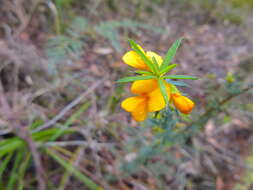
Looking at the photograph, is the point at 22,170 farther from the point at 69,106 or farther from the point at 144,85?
the point at 144,85

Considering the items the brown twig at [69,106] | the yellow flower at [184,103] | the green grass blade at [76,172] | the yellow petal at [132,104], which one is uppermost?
the brown twig at [69,106]

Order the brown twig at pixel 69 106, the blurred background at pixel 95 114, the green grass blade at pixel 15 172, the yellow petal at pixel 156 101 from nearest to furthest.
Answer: the yellow petal at pixel 156 101, the green grass blade at pixel 15 172, the blurred background at pixel 95 114, the brown twig at pixel 69 106

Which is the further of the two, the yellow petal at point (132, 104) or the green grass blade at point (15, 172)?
the green grass blade at point (15, 172)

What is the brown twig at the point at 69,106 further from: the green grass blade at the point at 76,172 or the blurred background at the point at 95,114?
the green grass blade at the point at 76,172

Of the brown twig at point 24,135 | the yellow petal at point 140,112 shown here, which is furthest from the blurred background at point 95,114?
the yellow petal at point 140,112

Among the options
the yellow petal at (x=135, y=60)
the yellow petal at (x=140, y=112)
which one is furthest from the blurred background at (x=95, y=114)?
the yellow petal at (x=135, y=60)

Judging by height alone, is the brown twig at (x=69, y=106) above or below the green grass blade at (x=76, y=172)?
above

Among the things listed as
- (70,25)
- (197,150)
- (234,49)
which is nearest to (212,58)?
(234,49)

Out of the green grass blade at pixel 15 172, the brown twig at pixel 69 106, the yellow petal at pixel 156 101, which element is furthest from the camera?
the brown twig at pixel 69 106
